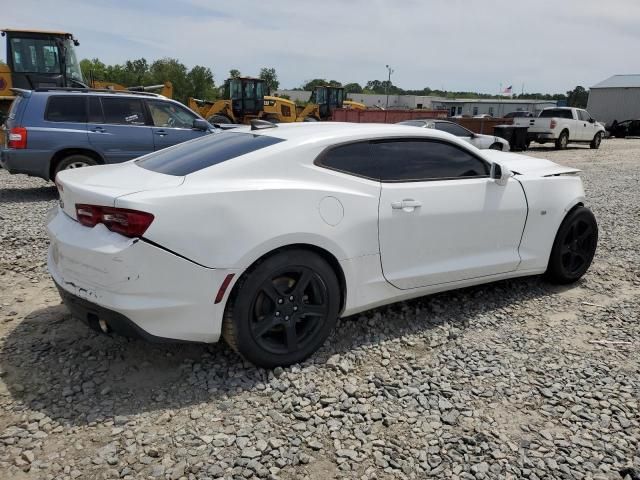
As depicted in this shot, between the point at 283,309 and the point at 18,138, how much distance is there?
694cm

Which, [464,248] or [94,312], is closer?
[94,312]

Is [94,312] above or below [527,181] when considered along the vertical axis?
below

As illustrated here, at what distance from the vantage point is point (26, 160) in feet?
26.6

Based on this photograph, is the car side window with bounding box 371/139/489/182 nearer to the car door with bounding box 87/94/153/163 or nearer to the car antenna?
the car antenna

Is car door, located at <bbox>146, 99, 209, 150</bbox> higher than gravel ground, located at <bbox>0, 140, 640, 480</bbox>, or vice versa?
car door, located at <bbox>146, 99, 209, 150</bbox>

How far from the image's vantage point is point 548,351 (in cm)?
362

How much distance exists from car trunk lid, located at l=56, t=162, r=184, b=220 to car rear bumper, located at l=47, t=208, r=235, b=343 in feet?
0.55

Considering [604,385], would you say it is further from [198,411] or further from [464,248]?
[198,411]

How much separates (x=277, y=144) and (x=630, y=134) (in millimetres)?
38244

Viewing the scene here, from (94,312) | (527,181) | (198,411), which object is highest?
(527,181)

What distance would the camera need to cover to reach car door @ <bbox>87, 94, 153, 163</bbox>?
8.64 metres

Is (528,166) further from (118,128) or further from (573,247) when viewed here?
(118,128)

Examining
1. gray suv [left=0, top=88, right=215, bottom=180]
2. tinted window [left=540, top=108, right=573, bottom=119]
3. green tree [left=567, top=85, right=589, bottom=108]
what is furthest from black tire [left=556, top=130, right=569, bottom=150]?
green tree [left=567, top=85, right=589, bottom=108]

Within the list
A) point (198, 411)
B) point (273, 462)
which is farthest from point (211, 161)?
point (273, 462)
